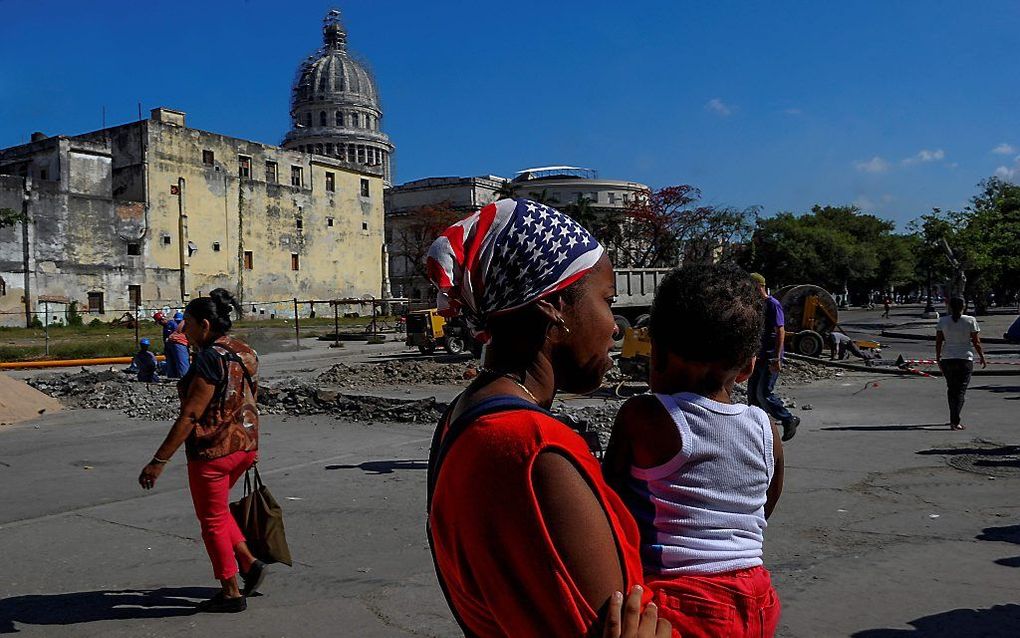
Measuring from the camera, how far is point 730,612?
6.41ft

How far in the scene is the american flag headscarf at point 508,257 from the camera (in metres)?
1.71

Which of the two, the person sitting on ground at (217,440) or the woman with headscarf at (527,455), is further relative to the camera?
the person sitting on ground at (217,440)

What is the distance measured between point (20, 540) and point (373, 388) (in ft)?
37.1

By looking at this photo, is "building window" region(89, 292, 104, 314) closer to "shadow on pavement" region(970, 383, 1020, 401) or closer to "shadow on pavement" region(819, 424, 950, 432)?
"shadow on pavement" region(970, 383, 1020, 401)

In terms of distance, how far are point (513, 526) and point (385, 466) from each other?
793 cm

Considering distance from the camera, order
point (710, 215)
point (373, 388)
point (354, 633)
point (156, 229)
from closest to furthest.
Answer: point (354, 633), point (373, 388), point (156, 229), point (710, 215)

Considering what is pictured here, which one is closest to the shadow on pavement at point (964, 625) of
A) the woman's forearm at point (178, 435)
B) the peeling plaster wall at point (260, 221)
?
the woman's forearm at point (178, 435)

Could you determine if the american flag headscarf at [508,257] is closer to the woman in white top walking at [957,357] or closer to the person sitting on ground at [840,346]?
the woman in white top walking at [957,357]

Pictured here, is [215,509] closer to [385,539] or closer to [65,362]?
[385,539]

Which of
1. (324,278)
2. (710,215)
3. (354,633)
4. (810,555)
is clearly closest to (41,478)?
(354,633)

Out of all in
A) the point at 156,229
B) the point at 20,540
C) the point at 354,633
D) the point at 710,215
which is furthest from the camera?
the point at 710,215

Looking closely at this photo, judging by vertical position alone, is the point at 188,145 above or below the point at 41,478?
above

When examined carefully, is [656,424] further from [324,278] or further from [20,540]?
[324,278]

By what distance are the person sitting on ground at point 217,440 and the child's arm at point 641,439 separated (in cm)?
342
